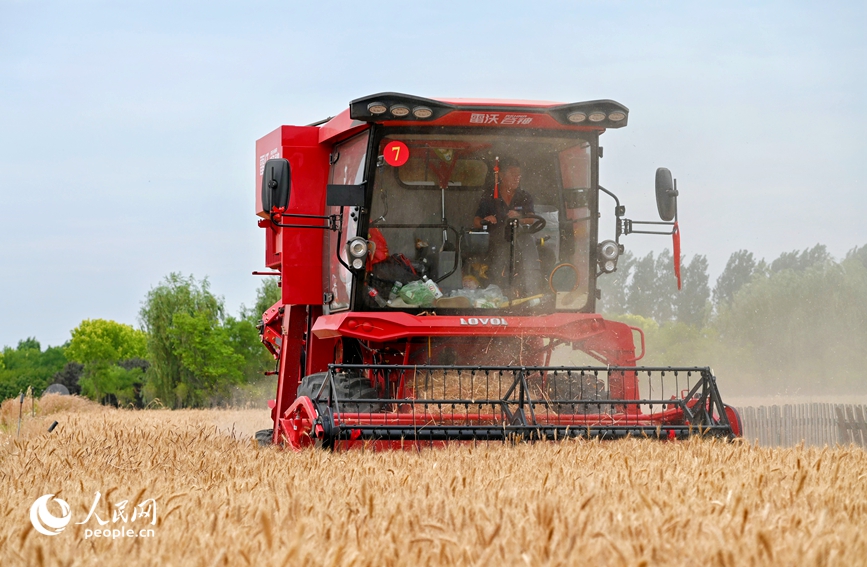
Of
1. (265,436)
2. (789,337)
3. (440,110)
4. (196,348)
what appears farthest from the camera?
(789,337)

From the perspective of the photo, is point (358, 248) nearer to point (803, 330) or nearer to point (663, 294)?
point (803, 330)

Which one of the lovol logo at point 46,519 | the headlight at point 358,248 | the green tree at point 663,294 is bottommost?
the lovol logo at point 46,519

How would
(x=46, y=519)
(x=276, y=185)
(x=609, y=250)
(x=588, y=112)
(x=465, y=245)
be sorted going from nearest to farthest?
(x=46, y=519), (x=276, y=185), (x=588, y=112), (x=465, y=245), (x=609, y=250)

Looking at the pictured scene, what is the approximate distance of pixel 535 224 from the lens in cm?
713

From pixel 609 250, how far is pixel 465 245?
3.49 ft

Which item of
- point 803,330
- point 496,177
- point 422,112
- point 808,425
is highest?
point 803,330

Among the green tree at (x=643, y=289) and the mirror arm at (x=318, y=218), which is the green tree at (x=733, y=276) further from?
the mirror arm at (x=318, y=218)

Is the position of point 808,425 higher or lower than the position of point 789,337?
lower

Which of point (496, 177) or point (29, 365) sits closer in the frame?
point (496, 177)

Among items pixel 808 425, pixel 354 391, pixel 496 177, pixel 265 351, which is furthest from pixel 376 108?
pixel 265 351

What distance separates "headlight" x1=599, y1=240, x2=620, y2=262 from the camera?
23.6ft

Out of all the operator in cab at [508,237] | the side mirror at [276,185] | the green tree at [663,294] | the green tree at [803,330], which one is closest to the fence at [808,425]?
the operator in cab at [508,237]

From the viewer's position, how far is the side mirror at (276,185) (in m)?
6.28

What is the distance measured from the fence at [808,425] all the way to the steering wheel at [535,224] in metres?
5.63
